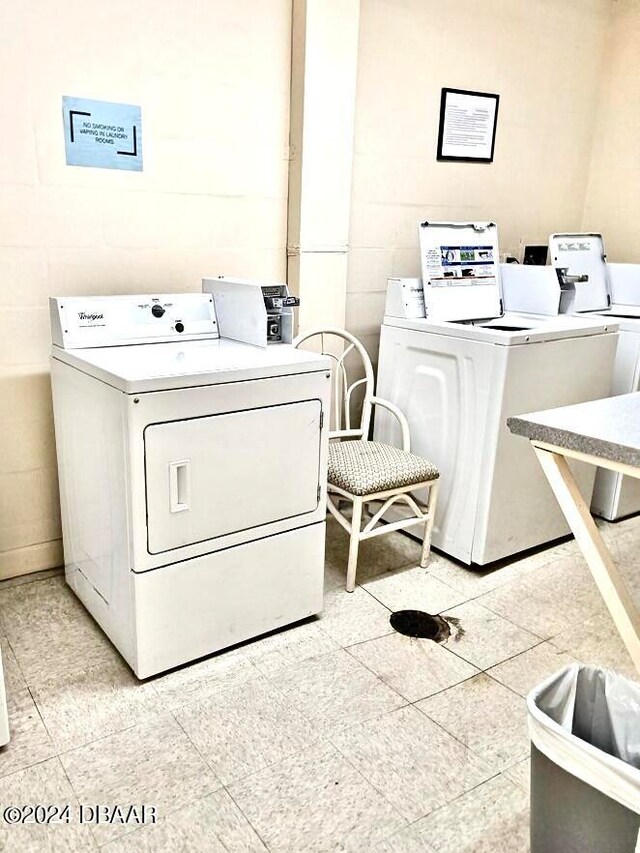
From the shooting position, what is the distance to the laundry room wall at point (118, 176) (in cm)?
225

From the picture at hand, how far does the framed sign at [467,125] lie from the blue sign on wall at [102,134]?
1.52 m

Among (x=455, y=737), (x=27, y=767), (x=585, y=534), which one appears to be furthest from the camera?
(x=455, y=737)

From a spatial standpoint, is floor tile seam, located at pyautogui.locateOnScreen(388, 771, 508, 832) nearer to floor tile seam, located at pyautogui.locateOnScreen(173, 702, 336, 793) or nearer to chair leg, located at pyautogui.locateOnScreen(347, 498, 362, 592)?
floor tile seam, located at pyautogui.locateOnScreen(173, 702, 336, 793)

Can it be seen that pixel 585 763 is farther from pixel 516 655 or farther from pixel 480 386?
pixel 480 386

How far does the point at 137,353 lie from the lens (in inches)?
86.0

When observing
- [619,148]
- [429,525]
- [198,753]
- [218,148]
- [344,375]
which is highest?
[619,148]

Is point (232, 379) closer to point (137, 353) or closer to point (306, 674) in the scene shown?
point (137, 353)

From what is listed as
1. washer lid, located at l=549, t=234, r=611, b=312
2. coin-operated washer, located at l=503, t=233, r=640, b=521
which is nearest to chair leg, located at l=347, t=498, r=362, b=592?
coin-operated washer, located at l=503, t=233, r=640, b=521

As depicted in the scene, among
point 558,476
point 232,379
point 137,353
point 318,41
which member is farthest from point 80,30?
point 558,476

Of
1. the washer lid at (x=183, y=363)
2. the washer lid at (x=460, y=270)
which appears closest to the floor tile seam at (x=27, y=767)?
the washer lid at (x=183, y=363)

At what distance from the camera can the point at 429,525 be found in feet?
8.94

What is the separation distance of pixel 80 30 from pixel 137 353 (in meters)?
1.12

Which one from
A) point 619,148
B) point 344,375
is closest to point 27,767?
point 344,375

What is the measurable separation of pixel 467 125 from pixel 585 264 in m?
0.92
